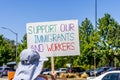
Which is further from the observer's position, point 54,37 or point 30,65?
point 54,37

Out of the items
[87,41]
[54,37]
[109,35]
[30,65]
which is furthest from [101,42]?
[30,65]

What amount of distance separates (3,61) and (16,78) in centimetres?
7960

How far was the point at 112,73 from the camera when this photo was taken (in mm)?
16875

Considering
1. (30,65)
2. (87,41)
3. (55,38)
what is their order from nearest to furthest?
(30,65) → (55,38) → (87,41)

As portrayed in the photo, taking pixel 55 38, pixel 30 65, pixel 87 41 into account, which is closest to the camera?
pixel 30 65

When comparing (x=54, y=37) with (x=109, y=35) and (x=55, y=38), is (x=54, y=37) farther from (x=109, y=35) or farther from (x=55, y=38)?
(x=109, y=35)

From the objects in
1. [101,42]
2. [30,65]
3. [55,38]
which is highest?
[101,42]

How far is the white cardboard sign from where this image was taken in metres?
9.66

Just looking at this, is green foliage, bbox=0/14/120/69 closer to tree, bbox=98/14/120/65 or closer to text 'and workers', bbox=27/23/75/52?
tree, bbox=98/14/120/65

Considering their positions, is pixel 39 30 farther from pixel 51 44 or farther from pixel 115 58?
pixel 115 58

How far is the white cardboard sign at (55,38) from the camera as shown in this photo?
966 centimetres

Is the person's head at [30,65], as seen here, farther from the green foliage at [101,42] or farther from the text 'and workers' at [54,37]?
the green foliage at [101,42]

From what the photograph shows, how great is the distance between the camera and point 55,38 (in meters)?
9.84

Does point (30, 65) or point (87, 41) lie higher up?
point (87, 41)
